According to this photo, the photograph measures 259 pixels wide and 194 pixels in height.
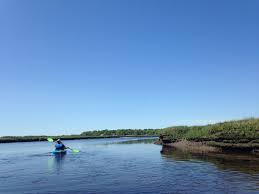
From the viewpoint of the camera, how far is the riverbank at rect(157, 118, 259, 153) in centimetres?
4171

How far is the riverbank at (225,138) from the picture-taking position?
41.7 meters

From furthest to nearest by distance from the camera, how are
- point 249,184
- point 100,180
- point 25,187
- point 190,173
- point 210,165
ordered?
point 210,165
point 190,173
point 100,180
point 25,187
point 249,184

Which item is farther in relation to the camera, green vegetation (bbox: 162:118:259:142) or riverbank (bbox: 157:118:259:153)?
green vegetation (bbox: 162:118:259:142)

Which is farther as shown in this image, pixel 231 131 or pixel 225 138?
pixel 225 138

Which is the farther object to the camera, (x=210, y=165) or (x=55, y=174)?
(x=210, y=165)

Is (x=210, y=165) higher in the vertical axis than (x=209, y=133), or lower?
lower

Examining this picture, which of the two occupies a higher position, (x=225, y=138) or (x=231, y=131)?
(x=231, y=131)

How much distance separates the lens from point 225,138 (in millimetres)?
45656

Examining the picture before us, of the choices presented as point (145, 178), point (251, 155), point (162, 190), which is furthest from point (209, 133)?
point (162, 190)

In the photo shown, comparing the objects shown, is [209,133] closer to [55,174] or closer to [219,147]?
[219,147]

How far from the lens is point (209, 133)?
50.3m

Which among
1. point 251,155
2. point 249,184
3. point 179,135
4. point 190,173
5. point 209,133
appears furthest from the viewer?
point 179,135

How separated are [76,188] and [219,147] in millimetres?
29447

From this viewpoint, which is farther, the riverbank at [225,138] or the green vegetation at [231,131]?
the green vegetation at [231,131]
